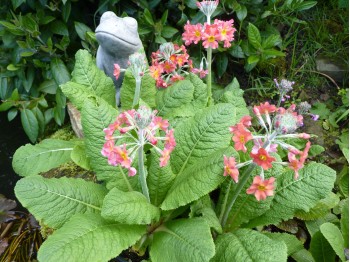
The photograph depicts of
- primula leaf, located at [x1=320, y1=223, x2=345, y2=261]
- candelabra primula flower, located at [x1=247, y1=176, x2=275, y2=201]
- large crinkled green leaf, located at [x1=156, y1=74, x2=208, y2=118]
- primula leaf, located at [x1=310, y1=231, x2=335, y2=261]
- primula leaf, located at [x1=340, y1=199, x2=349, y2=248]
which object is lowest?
primula leaf, located at [x1=310, y1=231, x2=335, y2=261]

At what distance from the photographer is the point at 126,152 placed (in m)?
1.49

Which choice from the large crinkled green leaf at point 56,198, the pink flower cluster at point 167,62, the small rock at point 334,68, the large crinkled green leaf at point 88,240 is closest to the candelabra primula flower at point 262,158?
the large crinkled green leaf at point 88,240

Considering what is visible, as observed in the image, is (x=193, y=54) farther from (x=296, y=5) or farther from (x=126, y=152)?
(x=126, y=152)

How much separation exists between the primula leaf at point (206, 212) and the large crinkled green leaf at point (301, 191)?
0.26 metres

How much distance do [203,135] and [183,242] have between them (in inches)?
19.3

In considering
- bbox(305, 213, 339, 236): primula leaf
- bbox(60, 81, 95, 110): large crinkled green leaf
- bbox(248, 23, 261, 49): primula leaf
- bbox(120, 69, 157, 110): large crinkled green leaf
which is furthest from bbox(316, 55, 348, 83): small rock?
bbox(60, 81, 95, 110): large crinkled green leaf

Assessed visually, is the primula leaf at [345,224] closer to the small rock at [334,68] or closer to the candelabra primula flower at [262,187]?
the candelabra primula flower at [262,187]

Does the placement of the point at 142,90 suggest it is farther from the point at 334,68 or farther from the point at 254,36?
the point at 334,68

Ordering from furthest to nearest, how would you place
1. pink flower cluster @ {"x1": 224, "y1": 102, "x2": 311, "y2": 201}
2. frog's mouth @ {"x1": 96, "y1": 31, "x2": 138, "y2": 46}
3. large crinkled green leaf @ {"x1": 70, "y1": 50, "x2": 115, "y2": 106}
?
large crinkled green leaf @ {"x1": 70, "y1": 50, "x2": 115, "y2": 106} → frog's mouth @ {"x1": 96, "y1": 31, "x2": 138, "y2": 46} → pink flower cluster @ {"x1": 224, "y1": 102, "x2": 311, "y2": 201}

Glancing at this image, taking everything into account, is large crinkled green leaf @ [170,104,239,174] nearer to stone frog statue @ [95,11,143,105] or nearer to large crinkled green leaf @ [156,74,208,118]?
large crinkled green leaf @ [156,74,208,118]

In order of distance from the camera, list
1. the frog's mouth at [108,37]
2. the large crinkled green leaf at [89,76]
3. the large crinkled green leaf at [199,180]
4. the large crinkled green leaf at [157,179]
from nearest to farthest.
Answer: the large crinkled green leaf at [199,180]
the large crinkled green leaf at [157,179]
the frog's mouth at [108,37]
the large crinkled green leaf at [89,76]

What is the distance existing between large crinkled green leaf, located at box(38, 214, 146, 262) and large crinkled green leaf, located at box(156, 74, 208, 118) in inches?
26.6

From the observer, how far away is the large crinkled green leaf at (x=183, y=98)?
228 centimetres

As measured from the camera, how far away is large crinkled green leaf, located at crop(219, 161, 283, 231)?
76.9 inches
